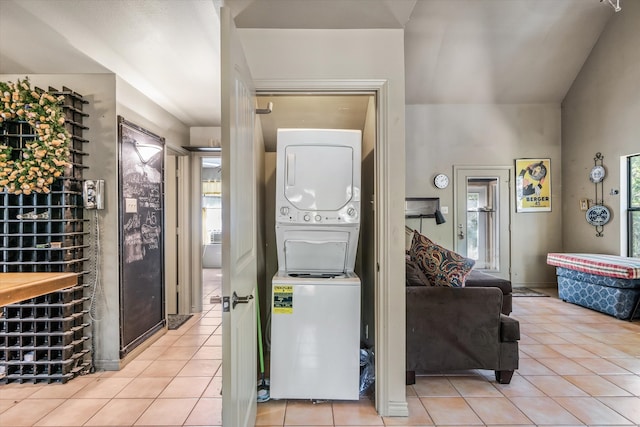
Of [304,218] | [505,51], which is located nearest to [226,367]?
[304,218]

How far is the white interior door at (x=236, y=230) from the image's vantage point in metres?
1.36

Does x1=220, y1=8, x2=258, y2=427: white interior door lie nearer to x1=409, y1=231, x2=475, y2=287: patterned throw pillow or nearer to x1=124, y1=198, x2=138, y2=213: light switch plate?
x1=409, y1=231, x2=475, y2=287: patterned throw pillow

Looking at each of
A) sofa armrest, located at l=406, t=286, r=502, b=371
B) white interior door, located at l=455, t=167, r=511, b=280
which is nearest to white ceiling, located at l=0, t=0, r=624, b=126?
white interior door, located at l=455, t=167, r=511, b=280

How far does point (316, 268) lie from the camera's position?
255 cm

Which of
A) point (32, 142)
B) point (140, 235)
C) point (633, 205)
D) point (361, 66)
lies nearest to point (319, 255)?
point (361, 66)

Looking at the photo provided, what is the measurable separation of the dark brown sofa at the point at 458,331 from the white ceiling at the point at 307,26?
183cm

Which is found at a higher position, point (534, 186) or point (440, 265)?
point (534, 186)

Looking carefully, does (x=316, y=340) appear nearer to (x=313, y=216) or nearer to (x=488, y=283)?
(x=313, y=216)

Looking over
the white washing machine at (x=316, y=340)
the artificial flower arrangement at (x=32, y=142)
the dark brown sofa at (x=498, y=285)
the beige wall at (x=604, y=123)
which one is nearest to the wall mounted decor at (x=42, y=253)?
the artificial flower arrangement at (x=32, y=142)

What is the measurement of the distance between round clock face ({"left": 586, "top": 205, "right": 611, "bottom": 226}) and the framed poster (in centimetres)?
64

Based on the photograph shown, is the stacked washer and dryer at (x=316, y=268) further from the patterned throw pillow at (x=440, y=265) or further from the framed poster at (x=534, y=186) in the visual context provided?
the framed poster at (x=534, y=186)

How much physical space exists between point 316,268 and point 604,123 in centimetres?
513

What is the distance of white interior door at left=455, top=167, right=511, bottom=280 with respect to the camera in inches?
225

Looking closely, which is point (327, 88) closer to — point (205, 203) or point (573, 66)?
point (573, 66)
